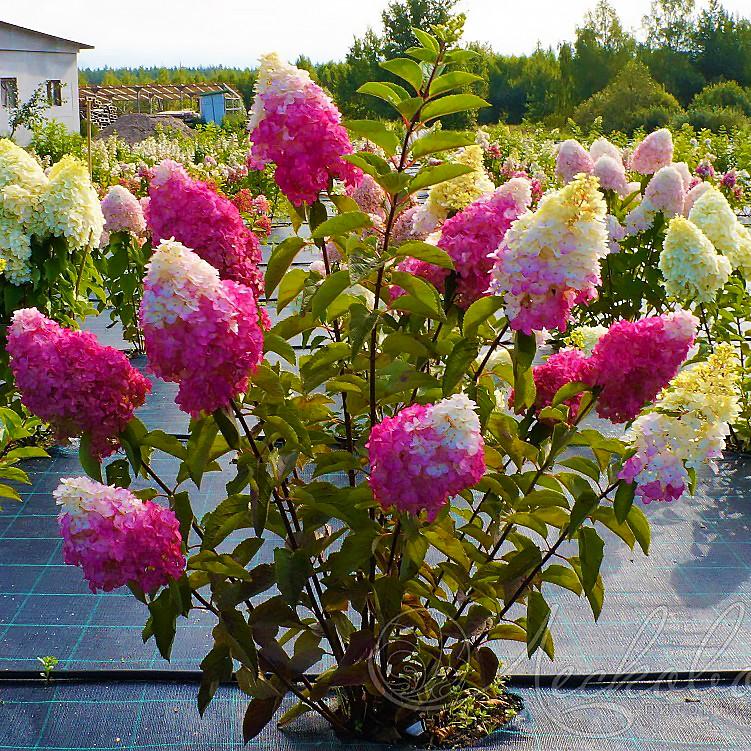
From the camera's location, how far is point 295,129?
1.35 metres

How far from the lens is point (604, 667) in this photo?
2.16 metres

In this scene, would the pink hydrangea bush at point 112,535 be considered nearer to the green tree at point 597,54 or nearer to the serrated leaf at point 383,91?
the serrated leaf at point 383,91

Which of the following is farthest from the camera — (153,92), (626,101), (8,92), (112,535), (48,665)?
(153,92)

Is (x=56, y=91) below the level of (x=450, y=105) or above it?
above

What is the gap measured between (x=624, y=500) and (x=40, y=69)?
28.9 metres

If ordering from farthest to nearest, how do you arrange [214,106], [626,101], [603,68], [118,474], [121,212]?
[214,106] → [603,68] → [626,101] → [121,212] → [118,474]

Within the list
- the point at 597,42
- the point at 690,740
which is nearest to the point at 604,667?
the point at 690,740

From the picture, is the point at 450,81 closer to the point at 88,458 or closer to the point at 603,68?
the point at 88,458

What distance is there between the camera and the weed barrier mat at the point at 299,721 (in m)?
1.88

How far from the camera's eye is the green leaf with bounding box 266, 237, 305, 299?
144cm

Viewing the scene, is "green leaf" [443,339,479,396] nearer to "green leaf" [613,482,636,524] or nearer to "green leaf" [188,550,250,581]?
"green leaf" [613,482,636,524]

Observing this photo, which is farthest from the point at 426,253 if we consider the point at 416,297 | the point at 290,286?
the point at 290,286

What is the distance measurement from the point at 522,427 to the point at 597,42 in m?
35.1

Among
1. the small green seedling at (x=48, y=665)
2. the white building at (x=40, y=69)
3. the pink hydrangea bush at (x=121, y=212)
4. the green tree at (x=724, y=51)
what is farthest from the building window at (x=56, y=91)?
the small green seedling at (x=48, y=665)
